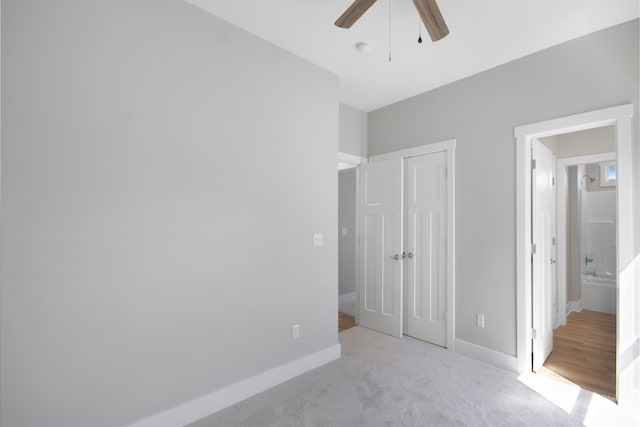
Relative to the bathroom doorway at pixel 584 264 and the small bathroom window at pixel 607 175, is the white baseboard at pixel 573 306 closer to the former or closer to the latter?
the bathroom doorway at pixel 584 264

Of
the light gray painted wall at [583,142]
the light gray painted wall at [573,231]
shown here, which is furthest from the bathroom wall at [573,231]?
the light gray painted wall at [583,142]

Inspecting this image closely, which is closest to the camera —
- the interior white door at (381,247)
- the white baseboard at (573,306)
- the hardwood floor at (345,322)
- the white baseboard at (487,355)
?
the white baseboard at (487,355)

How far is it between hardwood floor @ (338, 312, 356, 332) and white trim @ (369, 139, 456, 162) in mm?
2144

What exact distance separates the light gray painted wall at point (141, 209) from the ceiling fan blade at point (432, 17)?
1.24m

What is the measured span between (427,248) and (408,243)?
0.24 meters

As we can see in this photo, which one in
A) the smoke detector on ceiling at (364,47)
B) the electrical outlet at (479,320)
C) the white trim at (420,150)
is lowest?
the electrical outlet at (479,320)

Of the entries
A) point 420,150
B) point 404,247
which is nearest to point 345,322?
point 404,247

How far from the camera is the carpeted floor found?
6.70 ft

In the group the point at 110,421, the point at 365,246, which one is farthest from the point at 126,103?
the point at 365,246

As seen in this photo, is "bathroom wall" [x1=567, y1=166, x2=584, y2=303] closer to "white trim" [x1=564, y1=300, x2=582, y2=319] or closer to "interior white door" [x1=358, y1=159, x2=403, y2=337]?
"white trim" [x1=564, y1=300, x2=582, y2=319]

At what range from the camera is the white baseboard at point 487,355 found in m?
2.76

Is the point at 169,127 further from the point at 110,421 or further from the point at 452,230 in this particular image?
the point at 452,230

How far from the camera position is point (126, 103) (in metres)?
1.83

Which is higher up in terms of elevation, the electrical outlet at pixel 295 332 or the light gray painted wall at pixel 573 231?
the light gray painted wall at pixel 573 231
